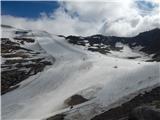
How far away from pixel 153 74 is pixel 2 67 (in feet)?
193

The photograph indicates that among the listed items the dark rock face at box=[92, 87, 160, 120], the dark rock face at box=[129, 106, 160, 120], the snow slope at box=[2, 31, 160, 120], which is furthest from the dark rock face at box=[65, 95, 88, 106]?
the dark rock face at box=[129, 106, 160, 120]

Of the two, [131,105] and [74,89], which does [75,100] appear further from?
[131,105]

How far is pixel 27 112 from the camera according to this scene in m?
40.7

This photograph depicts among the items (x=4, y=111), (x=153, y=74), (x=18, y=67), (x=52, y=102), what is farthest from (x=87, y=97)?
(x=18, y=67)

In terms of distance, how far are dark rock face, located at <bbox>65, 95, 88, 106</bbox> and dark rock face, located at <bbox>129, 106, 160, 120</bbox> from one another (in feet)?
59.5

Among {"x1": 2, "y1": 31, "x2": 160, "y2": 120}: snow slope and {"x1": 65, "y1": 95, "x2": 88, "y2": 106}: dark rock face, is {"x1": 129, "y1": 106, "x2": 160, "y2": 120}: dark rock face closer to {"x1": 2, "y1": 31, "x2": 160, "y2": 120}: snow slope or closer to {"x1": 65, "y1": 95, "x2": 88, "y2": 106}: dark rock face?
{"x1": 2, "y1": 31, "x2": 160, "y2": 120}: snow slope

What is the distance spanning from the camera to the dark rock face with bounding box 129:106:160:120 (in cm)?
2059

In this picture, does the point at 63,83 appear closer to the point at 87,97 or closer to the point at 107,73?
the point at 107,73

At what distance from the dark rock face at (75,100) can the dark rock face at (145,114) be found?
18.1 metres

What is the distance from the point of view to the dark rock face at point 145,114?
Answer: 20.6 m

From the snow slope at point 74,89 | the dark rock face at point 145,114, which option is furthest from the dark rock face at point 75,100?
the dark rock face at point 145,114

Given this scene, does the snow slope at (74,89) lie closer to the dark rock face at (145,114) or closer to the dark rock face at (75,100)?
the dark rock face at (75,100)

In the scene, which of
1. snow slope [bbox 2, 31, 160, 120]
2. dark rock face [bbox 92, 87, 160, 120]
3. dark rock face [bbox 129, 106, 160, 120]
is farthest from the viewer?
snow slope [bbox 2, 31, 160, 120]

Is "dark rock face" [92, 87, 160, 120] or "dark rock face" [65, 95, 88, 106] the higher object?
"dark rock face" [92, 87, 160, 120]
